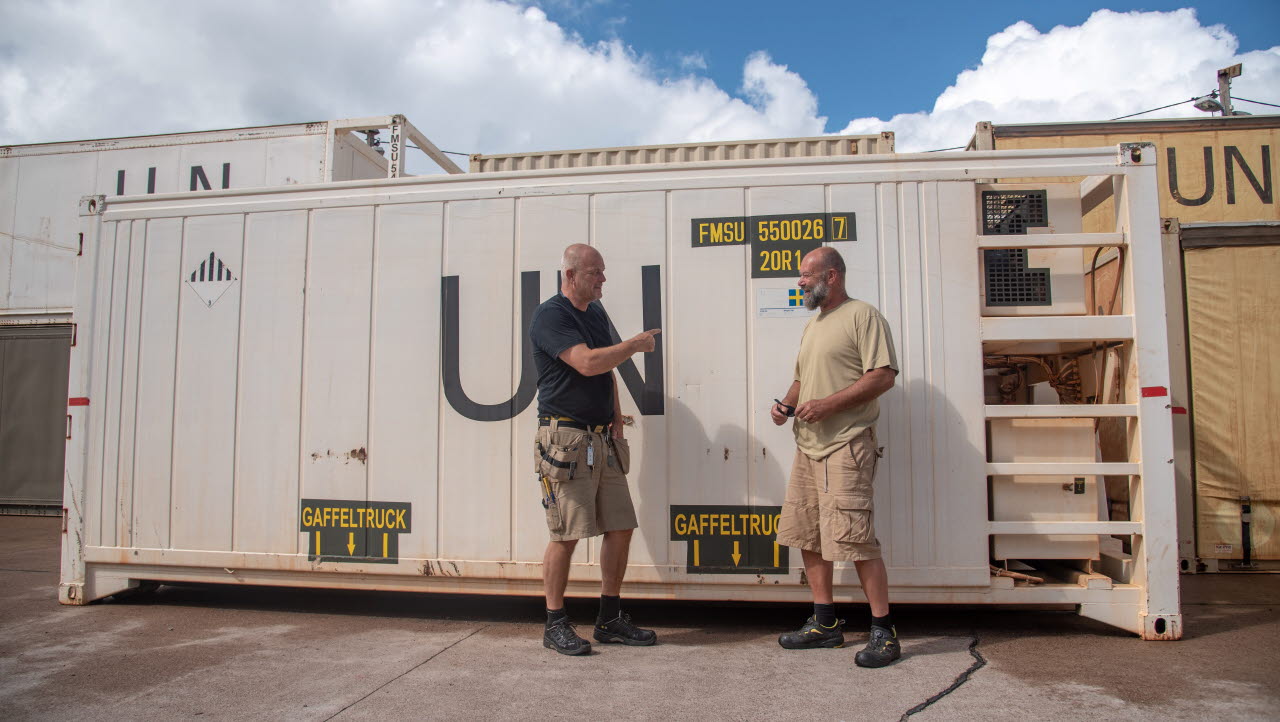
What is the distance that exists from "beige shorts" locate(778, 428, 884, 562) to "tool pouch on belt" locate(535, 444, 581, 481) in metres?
1.01

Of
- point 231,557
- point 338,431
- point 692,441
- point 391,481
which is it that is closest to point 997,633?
point 692,441

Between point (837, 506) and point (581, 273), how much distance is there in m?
1.56

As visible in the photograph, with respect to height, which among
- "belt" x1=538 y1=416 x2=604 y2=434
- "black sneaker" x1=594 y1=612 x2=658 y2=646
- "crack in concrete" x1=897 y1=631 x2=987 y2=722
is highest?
"belt" x1=538 y1=416 x2=604 y2=434

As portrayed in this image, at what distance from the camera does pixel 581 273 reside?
3.40 metres

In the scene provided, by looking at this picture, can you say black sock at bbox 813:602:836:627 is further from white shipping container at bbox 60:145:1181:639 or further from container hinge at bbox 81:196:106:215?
container hinge at bbox 81:196:106:215

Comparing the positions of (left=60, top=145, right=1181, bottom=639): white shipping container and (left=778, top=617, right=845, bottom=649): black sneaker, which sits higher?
(left=60, top=145, right=1181, bottom=639): white shipping container

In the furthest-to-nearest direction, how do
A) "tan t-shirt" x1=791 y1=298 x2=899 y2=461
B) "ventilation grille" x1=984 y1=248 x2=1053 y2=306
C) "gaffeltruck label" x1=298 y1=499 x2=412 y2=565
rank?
1. "gaffeltruck label" x1=298 y1=499 x2=412 y2=565
2. "ventilation grille" x1=984 y1=248 x2=1053 y2=306
3. "tan t-shirt" x1=791 y1=298 x2=899 y2=461

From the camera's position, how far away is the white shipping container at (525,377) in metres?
3.54

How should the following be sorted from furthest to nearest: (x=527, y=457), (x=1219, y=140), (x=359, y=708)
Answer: (x=1219, y=140), (x=527, y=457), (x=359, y=708)

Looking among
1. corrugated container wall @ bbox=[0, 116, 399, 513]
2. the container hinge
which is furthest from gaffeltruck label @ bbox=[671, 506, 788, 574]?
corrugated container wall @ bbox=[0, 116, 399, 513]

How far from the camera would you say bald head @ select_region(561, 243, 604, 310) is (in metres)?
3.40

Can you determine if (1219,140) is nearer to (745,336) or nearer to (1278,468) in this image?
(1278,468)

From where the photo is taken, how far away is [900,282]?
12.0ft

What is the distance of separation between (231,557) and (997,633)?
4073 millimetres
